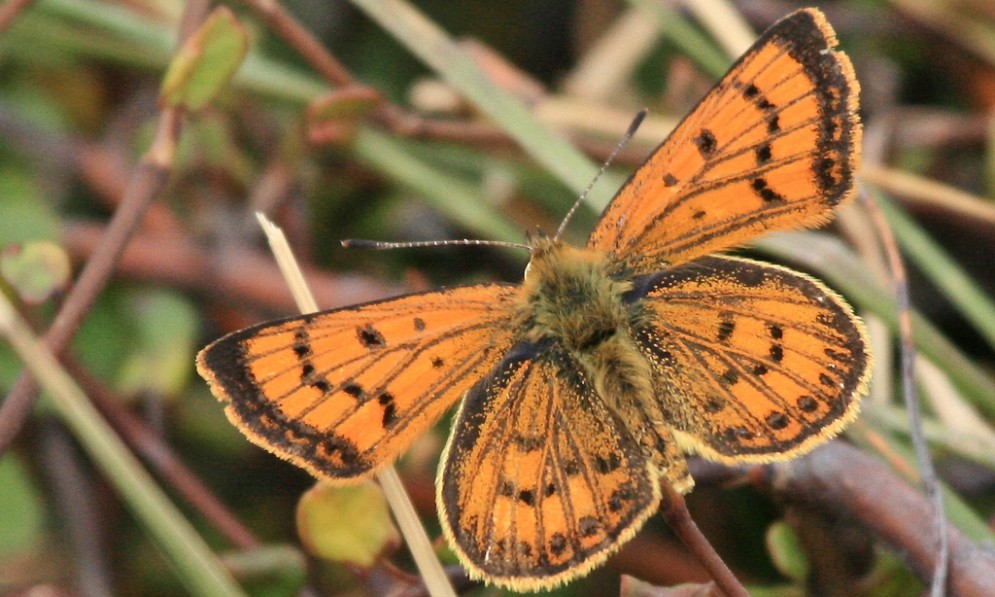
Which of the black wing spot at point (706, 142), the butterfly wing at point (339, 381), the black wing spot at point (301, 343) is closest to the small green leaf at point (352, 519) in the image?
the butterfly wing at point (339, 381)

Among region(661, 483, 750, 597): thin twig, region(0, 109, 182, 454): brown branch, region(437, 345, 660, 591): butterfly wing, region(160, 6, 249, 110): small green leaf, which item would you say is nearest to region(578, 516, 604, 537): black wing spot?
region(437, 345, 660, 591): butterfly wing

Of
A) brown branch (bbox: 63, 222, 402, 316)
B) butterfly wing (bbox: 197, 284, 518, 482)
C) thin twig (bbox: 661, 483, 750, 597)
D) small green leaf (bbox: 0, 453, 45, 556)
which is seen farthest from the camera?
brown branch (bbox: 63, 222, 402, 316)

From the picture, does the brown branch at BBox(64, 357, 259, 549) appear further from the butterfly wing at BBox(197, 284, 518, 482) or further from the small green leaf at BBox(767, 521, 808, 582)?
the small green leaf at BBox(767, 521, 808, 582)

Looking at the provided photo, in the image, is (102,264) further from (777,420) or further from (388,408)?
(777,420)

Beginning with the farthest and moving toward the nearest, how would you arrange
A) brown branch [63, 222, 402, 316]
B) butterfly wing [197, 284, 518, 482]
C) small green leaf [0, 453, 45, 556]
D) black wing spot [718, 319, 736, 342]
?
brown branch [63, 222, 402, 316] < small green leaf [0, 453, 45, 556] < black wing spot [718, 319, 736, 342] < butterfly wing [197, 284, 518, 482]

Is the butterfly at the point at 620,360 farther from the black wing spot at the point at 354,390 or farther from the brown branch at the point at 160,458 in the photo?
the brown branch at the point at 160,458

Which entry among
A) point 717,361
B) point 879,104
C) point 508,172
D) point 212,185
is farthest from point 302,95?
point 879,104

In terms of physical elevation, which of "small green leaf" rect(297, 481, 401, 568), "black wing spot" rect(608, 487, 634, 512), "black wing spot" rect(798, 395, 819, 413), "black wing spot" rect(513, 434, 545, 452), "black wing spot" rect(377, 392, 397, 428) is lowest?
"black wing spot" rect(608, 487, 634, 512)
